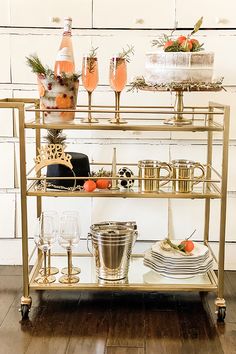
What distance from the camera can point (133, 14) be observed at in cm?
264

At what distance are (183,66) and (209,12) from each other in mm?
605

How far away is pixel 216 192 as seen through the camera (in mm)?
2242

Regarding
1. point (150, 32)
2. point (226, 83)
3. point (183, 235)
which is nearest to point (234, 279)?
point (183, 235)

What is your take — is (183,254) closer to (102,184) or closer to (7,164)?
(102,184)

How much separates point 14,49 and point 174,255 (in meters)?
1.22

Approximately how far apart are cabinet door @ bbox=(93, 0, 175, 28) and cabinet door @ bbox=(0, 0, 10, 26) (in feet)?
1.33

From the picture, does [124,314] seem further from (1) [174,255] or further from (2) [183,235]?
(2) [183,235]

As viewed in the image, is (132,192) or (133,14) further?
(133,14)

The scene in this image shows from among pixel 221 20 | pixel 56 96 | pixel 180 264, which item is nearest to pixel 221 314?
pixel 180 264

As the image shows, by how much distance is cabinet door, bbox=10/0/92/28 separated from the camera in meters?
2.64

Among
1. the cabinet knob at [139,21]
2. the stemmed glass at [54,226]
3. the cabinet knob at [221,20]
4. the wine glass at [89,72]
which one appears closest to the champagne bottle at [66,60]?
the wine glass at [89,72]

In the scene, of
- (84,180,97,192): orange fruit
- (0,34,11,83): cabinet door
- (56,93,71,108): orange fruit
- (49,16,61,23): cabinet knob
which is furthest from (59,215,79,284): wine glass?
(49,16,61,23): cabinet knob

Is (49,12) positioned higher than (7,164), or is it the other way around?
(49,12)

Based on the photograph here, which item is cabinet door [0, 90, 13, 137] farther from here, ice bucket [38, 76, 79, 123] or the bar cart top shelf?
ice bucket [38, 76, 79, 123]
